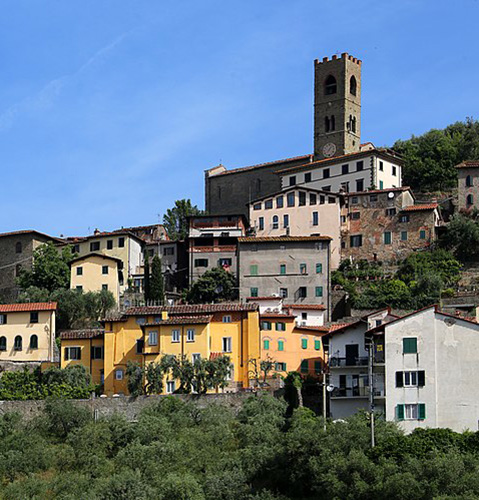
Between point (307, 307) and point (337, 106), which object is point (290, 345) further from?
point (337, 106)

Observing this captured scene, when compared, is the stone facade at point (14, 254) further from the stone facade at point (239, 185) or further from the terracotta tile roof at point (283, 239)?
the stone facade at point (239, 185)

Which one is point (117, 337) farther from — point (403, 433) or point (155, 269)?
point (403, 433)

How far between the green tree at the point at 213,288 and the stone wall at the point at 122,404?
21.5 metres

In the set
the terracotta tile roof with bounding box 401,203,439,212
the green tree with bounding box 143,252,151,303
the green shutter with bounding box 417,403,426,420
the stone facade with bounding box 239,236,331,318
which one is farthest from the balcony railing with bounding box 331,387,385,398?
the terracotta tile roof with bounding box 401,203,439,212

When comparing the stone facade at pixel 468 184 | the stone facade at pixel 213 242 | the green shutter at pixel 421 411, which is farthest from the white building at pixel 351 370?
the stone facade at pixel 468 184

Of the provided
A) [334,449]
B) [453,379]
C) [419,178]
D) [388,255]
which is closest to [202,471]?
[334,449]

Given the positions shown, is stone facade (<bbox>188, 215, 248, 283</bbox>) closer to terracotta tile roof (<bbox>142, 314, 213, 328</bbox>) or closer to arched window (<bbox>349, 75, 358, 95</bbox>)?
terracotta tile roof (<bbox>142, 314, 213, 328</bbox>)

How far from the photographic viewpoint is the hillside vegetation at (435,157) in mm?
117875

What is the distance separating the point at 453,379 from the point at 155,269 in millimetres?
35476

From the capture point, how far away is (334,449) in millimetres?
57844

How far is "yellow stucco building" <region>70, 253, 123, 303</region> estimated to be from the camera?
97438 millimetres

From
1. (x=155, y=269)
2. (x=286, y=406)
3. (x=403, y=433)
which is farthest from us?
(x=155, y=269)

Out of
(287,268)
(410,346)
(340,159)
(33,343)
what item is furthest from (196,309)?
(340,159)

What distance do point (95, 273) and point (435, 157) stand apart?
41538 millimetres
